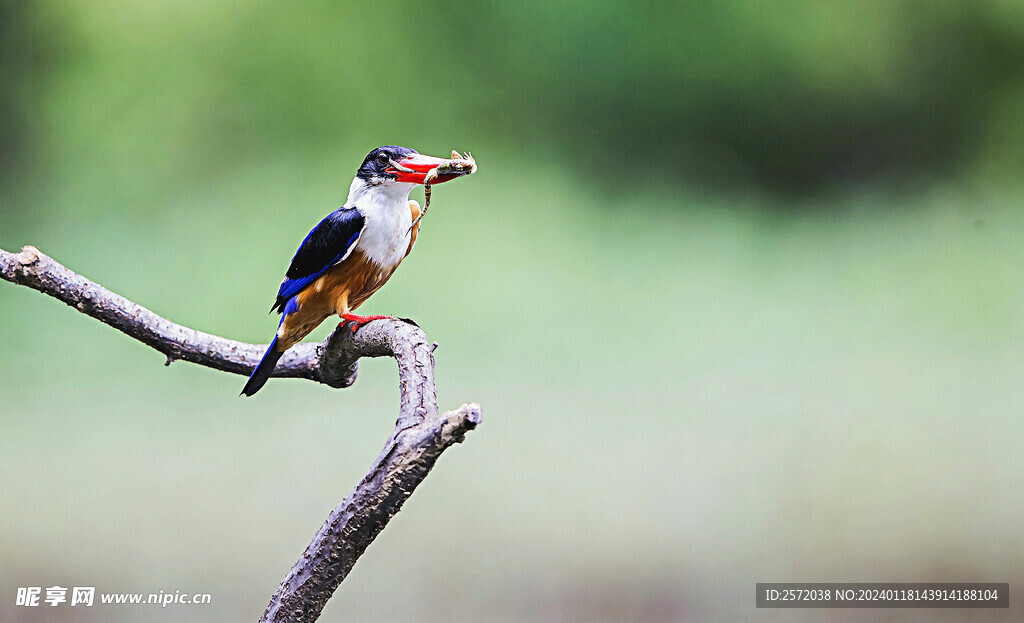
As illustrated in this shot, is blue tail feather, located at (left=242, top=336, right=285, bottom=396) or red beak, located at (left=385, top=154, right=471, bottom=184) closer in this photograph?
red beak, located at (left=385, top=154, right=471, bottom=184)

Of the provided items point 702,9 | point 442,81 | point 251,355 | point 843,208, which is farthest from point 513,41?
point 251,355

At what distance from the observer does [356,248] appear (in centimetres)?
128

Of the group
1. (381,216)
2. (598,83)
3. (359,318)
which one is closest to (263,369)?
(359,318)

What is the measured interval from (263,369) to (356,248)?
252 mm

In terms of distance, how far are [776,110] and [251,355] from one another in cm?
198

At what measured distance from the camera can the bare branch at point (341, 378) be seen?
3.38 ft

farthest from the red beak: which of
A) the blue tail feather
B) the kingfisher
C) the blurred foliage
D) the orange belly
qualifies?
the blurred foliage

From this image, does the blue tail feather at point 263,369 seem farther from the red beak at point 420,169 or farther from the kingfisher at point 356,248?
the red beak at point 420,169

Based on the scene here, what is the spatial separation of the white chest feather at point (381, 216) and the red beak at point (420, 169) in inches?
1.0

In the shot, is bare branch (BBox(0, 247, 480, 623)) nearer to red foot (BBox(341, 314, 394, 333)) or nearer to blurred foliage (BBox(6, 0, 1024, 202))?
red foot (BBox(341, 314, 394, 333))

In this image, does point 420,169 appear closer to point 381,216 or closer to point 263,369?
point 381,216

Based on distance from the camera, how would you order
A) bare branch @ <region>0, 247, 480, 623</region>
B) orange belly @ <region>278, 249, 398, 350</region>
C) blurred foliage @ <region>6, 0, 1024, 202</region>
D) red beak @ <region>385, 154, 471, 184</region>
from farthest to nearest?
blurred foliage @ <region>6, 0, 1024, 202</region> → orange belly @ <region>278, 249, 398, 350</region> → red beak @ <region>385, 154, 471, 184</region> → bare branch @ <region>0, 247, 480, 623</region>

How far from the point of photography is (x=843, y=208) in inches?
112

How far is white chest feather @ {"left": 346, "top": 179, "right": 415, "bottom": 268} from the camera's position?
1.28m
